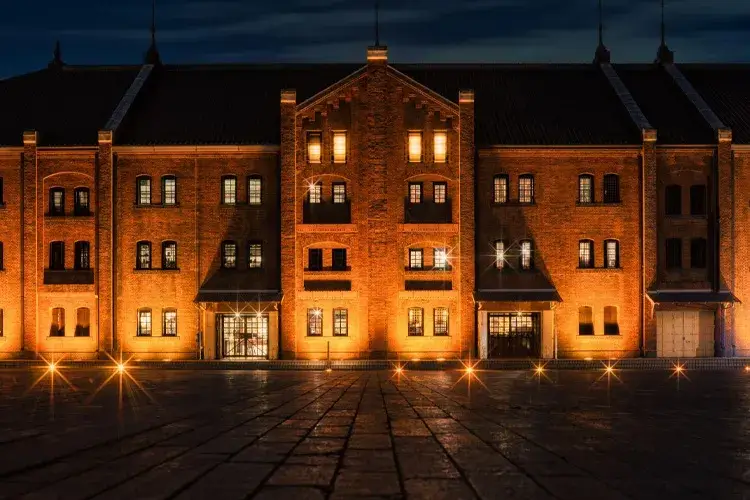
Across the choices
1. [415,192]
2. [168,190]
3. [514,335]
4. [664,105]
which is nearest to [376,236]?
[415,192]

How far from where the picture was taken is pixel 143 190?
155 feet

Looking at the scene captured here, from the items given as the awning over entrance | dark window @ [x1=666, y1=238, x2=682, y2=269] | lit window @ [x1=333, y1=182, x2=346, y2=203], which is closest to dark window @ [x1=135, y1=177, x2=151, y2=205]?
lit window @ [x1=333, y1=182, x2=346, y2=203]

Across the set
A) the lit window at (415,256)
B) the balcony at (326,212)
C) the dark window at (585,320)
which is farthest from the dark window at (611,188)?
the balcony at (326,212)

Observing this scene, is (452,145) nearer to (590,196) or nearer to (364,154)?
(364,154)

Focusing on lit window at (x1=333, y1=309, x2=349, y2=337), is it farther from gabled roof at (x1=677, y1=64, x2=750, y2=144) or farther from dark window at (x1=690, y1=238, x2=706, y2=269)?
gabled roof at (x1=677, y1=64, x2=750, y2=144)

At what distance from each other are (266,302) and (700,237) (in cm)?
2192

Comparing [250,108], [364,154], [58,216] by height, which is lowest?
[58,216]

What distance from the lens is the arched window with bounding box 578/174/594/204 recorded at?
47.2 meters

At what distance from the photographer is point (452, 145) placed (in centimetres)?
4628

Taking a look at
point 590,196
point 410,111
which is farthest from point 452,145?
point 590,196

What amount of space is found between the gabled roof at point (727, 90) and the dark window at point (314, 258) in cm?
2146

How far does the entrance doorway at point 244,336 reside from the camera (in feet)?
154

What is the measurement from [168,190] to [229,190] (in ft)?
10.0

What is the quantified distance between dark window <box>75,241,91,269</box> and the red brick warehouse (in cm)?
7
